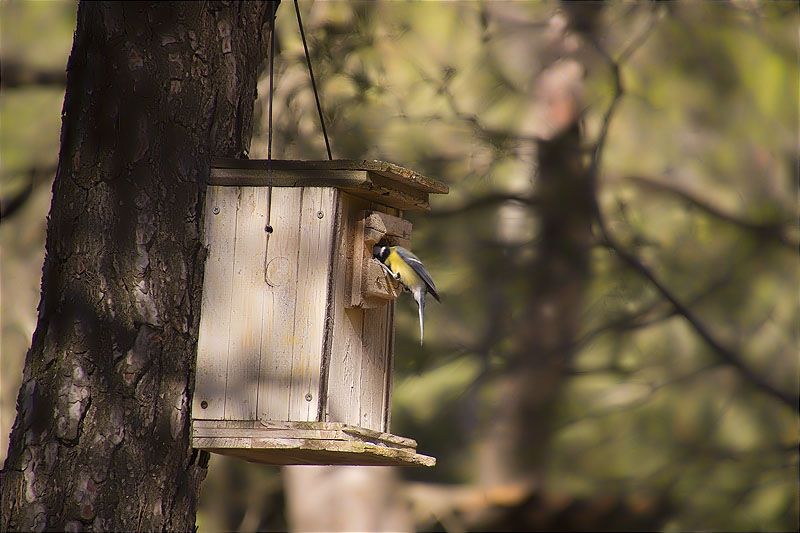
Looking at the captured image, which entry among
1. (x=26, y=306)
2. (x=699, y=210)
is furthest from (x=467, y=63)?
(x=26, y=306)

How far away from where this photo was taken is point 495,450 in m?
8.04

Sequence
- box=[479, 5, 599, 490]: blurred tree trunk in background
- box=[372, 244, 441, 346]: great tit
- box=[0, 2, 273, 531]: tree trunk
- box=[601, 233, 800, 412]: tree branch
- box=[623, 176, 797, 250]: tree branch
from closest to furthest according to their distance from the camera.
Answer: box=[0, 2, 273, 531]: tree trunk < box=[372, 244, 441, 346]: great tit < box=[601, 233, 800, 412]: tree branch < box=[479, 5, 599, 490]: blurred tree trunk in background < box=[623, 176, 797, 250]: tree branch

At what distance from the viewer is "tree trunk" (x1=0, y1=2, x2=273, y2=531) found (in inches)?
104

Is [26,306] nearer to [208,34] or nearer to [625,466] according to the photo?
[625,466]

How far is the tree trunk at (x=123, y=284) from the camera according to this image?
2639 millimetres

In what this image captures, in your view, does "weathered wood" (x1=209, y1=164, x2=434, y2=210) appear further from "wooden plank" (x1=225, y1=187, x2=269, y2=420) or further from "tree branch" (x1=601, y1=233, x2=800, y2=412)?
"tree branch" (x1=601, y1=233, x2=800, y2=412)

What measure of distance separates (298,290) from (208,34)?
2.75ft

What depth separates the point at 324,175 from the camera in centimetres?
274

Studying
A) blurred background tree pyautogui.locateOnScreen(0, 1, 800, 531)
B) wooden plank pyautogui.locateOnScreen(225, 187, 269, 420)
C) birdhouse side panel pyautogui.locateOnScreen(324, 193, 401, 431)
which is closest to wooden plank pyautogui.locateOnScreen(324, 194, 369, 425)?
birdhouse side panel pyautogui.locateOnScreen(324, 193, 401, 431)

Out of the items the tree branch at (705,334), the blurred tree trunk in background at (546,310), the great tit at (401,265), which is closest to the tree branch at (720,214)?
the blurred tree trunk in background at (546,310)

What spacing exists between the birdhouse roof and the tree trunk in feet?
0.32

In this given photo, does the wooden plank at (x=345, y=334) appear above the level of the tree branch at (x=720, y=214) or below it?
below

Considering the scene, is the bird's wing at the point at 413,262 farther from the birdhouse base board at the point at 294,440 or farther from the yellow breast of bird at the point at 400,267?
the birdhouse base board at the point at 294,440

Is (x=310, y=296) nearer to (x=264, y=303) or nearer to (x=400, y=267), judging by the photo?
(x=264, y=303)
